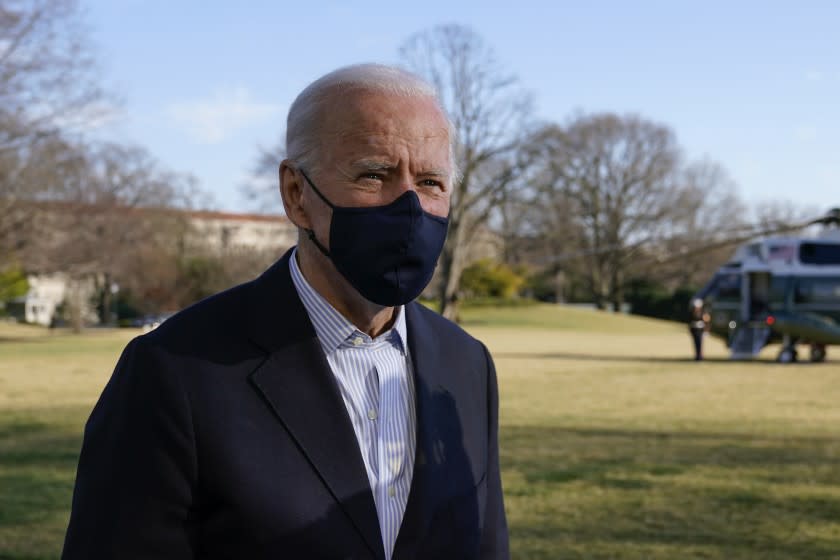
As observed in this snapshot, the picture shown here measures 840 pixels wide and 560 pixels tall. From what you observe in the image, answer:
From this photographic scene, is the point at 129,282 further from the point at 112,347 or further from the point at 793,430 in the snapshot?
the point at 793,430

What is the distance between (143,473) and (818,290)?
99.8ft

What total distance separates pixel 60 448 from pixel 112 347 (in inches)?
996

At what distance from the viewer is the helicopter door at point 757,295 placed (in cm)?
3041

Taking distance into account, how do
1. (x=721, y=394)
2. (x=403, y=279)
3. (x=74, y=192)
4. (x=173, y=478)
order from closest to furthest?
(x=173, y=478)
(x=403, y=279)
(x=721, y=394)
(x=74, y=192)

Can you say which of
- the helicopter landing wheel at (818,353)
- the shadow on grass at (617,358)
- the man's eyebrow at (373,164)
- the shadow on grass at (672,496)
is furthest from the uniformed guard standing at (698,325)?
the man's eyebrow at (373,164)

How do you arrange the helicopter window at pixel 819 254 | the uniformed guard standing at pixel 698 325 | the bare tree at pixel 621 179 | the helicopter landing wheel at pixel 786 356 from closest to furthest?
the helicopter landing wheel at pixel 786 356 → the uniformed guard standing at pixel 698 325 → the helicopter window at pixel 819 254 → the bare tree at pixel 621 179

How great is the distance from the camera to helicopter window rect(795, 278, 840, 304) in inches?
1182

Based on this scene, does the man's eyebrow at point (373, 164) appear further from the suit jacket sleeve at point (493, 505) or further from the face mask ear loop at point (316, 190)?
the suit jacket sleeve at point (493, 505)

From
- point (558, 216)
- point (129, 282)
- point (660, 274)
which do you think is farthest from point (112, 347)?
point (660, 274)

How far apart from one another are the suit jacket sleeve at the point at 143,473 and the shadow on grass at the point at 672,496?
495 cm

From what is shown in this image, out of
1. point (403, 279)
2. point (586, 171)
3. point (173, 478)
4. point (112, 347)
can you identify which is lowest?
point (112, 347)

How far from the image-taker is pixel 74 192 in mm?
48344

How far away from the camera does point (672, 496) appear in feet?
28.4

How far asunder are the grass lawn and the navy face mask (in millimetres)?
4845
